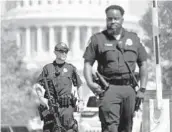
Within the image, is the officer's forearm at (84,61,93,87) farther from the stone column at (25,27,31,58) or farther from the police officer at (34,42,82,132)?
the stone column at (25,27,31,58)

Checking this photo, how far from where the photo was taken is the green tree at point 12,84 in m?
58.7

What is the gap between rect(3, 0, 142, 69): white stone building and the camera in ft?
348

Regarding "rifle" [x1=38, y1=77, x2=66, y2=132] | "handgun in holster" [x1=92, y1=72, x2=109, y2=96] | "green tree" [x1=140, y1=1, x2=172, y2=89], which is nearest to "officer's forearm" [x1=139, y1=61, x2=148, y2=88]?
"handgun in holster" [x1=92, y1=72, x2=109, y2=96]

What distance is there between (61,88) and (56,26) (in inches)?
3808

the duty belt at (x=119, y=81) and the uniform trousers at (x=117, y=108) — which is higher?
the duty belt at (x=119, y=81)

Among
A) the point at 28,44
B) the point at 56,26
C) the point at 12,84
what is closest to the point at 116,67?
the point at 12,84

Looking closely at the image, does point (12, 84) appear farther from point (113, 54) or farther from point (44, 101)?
point (113, 54)

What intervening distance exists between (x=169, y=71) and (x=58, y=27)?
5579 cm

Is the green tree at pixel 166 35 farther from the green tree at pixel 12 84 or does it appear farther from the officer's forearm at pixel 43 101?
the officer's forearm at pixel 43 101

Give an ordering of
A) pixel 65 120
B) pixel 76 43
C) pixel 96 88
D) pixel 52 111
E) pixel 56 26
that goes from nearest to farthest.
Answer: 1. pixel 96 88
2. pixel 52 111
3. pixel 65 120
4. pixel 76 43
5. pixel 56 26

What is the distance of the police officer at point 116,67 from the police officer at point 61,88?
1982 millimetres

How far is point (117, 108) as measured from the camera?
864cm

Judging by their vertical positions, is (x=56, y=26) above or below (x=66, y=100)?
below

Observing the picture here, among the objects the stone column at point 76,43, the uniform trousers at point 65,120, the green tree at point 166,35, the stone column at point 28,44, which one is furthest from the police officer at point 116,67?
the stone column at point 28,44
